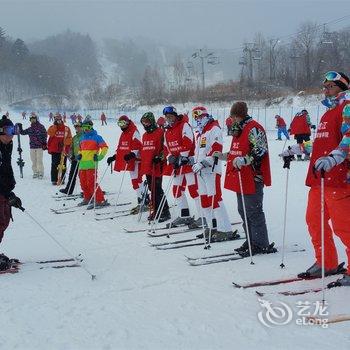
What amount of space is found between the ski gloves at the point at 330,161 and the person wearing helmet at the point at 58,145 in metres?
10.1

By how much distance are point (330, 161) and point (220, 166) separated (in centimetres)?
287

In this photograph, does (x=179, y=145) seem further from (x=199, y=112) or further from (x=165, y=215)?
(x=165, y=215)

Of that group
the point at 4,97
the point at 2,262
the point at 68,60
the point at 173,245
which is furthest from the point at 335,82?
the point at 68,60

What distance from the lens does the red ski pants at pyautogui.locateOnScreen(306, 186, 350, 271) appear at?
172 inches

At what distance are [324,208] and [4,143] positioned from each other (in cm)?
366

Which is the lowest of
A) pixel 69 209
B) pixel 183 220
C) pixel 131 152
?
pixel 69 209

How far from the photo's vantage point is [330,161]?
164 inches

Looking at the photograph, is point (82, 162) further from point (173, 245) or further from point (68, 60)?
point (68, 60)

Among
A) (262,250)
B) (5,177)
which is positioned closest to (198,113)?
(262,250)

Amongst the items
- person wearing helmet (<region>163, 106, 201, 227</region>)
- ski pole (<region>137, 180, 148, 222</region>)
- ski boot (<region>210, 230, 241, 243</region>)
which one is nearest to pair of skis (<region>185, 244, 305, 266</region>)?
ski boot (<region>210, 230, 241, 243</region>)

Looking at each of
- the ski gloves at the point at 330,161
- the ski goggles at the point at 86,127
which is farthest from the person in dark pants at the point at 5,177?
the ski goggles at the point at 86,127

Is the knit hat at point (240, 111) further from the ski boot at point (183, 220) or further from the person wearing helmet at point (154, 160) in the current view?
the person wearing helmet at point (154, 160)

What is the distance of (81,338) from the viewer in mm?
3672

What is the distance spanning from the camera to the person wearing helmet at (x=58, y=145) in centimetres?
1339
